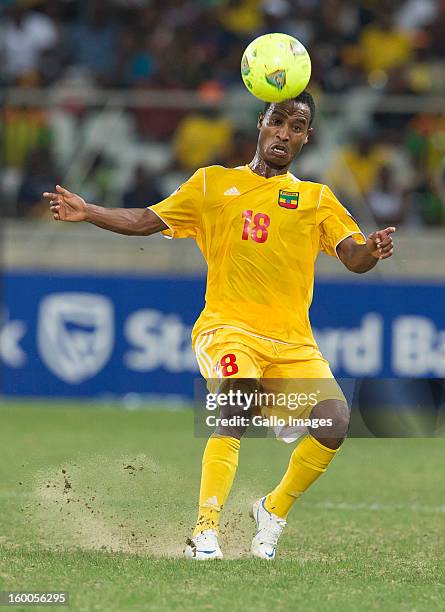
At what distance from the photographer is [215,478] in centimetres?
657

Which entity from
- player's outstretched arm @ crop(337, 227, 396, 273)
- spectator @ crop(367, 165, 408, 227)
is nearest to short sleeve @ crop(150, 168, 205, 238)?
player's outstretched arm @ crop(337, 227, 396, 273)

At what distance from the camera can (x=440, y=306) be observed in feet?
48.0

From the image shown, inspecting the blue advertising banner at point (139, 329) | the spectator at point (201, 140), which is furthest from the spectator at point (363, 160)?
the spectator at point (201, 140)

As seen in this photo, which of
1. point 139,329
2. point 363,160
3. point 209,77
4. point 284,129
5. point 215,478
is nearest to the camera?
point 215,478

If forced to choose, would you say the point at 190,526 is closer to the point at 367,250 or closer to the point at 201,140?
the point at 367,250

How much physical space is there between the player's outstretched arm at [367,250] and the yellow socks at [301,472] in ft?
3.15

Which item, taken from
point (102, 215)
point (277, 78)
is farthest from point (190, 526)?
point (277, 78)

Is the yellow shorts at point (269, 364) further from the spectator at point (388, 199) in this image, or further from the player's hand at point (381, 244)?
the spectator at point (388, 199)

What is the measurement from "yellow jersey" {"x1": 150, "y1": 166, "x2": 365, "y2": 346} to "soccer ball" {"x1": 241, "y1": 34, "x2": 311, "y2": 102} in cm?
47

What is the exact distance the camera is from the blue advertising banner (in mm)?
Answer: 14633

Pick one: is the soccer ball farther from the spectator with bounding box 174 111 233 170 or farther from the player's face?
the spectator with bounding box 174 111 233 170

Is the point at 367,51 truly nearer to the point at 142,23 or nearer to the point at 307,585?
the point at 142,23

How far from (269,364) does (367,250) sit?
2.66 ft

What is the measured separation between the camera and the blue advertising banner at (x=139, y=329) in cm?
1463
